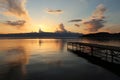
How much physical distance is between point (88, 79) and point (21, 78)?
546 cm

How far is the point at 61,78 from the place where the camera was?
44.2ft

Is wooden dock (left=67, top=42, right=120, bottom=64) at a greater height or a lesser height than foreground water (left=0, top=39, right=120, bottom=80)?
greater

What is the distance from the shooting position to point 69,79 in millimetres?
13188

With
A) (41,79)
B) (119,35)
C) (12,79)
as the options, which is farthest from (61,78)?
(119,35)

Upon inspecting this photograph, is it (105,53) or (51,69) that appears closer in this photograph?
(51,69)

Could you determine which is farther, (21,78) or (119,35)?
(119,35)

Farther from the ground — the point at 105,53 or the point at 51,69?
the point at 105,53

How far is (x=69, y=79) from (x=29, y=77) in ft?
10.9

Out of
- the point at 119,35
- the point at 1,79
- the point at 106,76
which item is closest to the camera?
the point at 1,79

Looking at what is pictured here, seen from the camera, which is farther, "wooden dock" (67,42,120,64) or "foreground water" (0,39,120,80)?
"wooden dock" (67,42,120,64)

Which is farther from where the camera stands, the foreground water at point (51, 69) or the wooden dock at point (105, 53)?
the wooden dock at point (105, 53)

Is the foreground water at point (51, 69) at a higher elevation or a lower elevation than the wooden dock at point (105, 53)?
lower

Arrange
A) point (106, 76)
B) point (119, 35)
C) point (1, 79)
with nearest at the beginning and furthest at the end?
1. point (1, 79)
2. point (106, 76)
3. point (119, 35)

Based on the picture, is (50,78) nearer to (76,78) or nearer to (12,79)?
(76,78)
